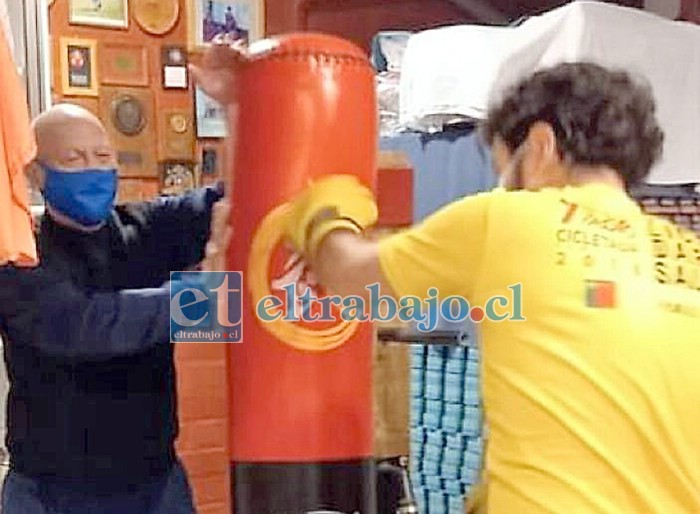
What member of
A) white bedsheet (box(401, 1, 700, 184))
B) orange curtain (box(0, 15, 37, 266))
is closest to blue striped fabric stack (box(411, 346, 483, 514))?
white bedsheet (box(401, 1, 700, 184))

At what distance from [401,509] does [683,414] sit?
145 cm

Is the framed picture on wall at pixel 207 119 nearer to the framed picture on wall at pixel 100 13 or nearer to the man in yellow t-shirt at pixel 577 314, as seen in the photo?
the framed picture on wall at pixel 100 13

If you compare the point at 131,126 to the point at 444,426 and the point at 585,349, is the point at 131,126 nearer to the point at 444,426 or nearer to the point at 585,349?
the point at 444,426

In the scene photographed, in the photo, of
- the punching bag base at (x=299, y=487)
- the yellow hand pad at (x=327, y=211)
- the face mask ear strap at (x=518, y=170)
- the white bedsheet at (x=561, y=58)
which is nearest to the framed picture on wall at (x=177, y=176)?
the white bedsheet at (x=561, y=58)

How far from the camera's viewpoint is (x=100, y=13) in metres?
3.37

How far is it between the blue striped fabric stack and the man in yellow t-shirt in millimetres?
1526

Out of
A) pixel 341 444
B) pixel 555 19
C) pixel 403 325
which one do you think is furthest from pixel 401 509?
pixel 555 19

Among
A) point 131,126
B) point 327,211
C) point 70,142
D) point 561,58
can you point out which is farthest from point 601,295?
point 131,126

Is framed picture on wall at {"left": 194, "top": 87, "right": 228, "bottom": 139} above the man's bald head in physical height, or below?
above

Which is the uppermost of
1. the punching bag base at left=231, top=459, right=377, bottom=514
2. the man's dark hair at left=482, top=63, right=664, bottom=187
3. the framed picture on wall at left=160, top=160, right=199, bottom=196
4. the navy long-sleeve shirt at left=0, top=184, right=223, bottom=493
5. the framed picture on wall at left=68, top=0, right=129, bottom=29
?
the framed picture on wall at left=68, top=0, right=129, bottom=29

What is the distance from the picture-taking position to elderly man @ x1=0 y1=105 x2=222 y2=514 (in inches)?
81.0

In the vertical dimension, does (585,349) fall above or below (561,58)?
below

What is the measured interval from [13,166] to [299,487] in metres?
0.75

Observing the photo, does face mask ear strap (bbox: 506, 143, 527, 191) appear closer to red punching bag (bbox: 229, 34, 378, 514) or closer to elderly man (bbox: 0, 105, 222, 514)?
red punching bag (bbox: 229, 34, 378, 514)
